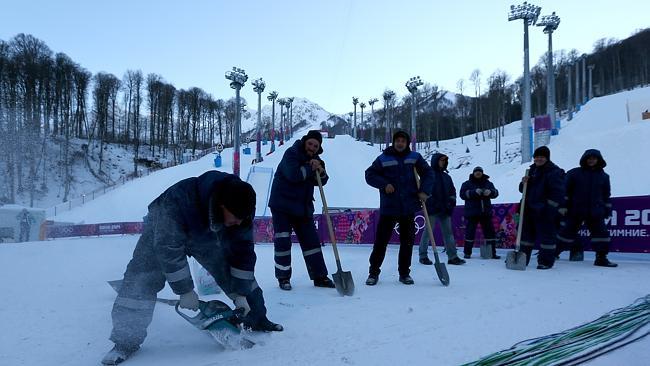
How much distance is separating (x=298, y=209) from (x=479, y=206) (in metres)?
3.66

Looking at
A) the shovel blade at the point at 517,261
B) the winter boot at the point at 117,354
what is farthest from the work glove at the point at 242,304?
the shovel blade at the point at 517,261

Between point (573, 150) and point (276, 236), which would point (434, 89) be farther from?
point (276, 236)

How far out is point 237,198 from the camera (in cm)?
213

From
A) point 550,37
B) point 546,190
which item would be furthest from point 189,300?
point 550,37

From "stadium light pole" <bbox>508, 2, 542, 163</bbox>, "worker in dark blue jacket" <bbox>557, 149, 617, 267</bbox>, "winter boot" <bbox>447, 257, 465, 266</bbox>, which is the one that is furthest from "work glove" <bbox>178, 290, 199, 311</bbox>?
"stadium light pole" <bbox>508, 2, 542, 163</bbox>

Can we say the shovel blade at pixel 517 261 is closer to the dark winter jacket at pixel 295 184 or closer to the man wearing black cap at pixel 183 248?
the dark winter jacket at pixel 295 184

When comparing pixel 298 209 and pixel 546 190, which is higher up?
pixel 546 190

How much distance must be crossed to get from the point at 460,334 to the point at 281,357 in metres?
1.10

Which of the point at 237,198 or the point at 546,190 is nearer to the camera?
the point at 237,198

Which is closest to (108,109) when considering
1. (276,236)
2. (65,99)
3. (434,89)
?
(65,99)

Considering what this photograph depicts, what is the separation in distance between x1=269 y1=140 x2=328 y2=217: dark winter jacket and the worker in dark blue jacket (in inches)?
139

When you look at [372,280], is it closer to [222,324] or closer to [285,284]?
[285,284]

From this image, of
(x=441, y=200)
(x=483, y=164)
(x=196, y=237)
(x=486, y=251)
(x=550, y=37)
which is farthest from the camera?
(x=483, y=164)

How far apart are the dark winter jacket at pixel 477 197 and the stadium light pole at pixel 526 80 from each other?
1579cm
